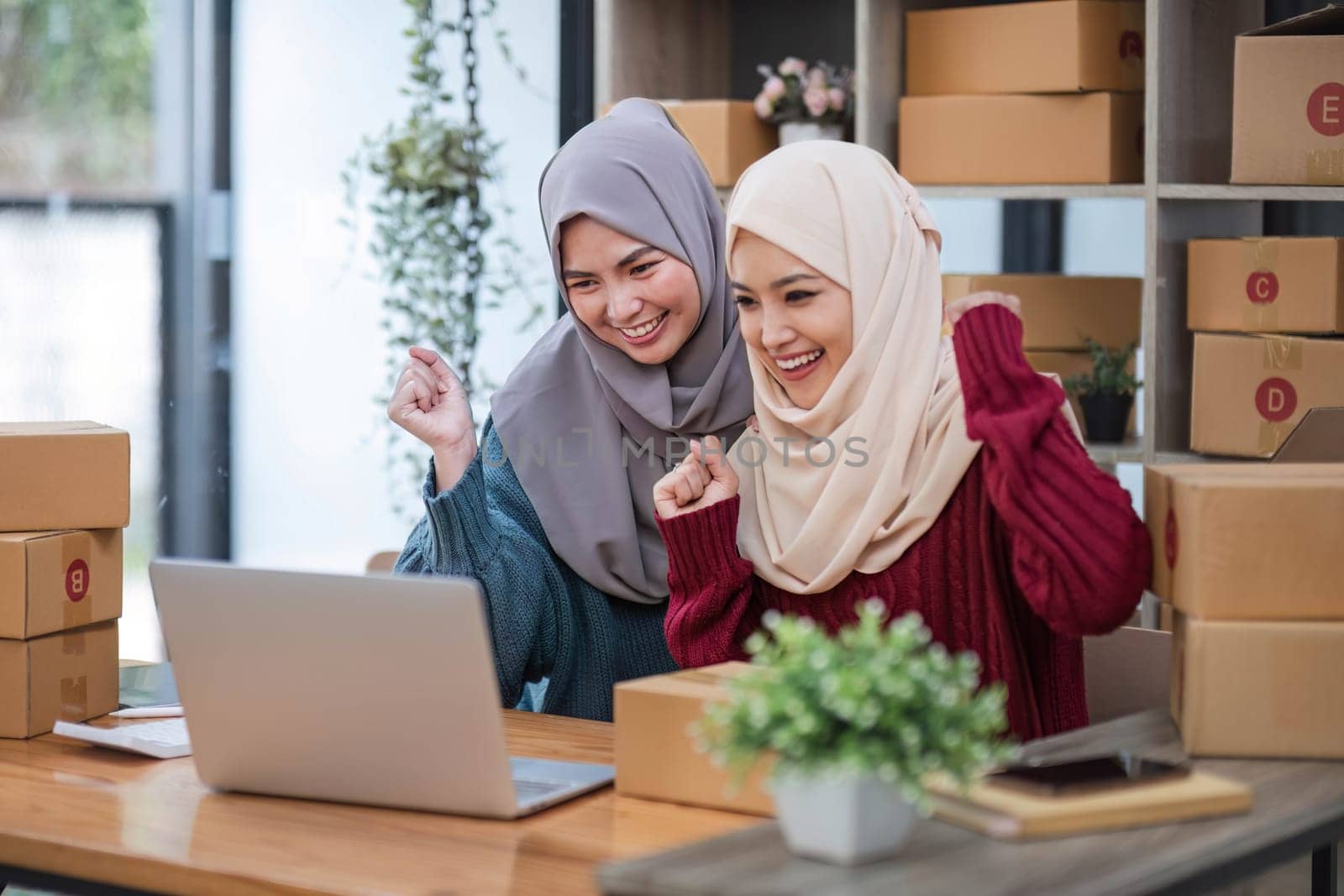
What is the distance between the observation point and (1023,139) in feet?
9.91

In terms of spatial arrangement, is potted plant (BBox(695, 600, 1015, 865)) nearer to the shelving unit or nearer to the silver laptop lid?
the silver laptop lid

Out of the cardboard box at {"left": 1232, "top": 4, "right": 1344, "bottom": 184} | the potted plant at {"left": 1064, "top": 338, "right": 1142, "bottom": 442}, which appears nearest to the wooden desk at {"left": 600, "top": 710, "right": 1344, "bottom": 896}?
the cardboard box at {"left": 1232, "top": 4, "right": 1344, "bottom": 184}

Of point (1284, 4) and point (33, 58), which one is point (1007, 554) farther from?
point (33, 58)

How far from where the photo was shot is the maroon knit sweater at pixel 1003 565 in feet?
5.09

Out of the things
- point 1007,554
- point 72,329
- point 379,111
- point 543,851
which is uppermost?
point 379,111

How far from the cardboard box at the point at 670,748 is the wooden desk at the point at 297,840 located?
0.05 feet

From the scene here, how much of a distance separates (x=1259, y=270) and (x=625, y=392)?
127 centimetres

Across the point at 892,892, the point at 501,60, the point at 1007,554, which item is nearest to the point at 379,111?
the point at 501,60

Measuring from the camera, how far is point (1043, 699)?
1.78 m

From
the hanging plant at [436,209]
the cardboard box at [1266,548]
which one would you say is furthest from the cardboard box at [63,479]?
the hanging plant at [436,209]

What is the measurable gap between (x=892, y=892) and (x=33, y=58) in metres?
3.50

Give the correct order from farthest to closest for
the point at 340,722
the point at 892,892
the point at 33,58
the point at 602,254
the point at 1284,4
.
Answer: the point at 33,58
the point at 1284,4
the point at 602,254
the point at 340,722
the point at 892,892

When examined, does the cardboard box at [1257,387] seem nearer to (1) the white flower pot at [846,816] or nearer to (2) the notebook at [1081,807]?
(2) the notebook at [1081,807]

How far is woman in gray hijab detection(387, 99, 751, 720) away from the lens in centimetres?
206
